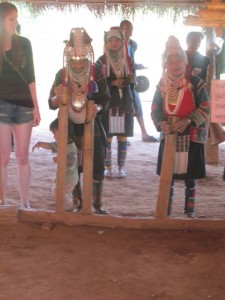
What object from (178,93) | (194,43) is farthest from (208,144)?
(178,93)

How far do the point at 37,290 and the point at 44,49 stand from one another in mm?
13531

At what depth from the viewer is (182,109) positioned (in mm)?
3926

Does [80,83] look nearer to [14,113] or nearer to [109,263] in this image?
[14,113]

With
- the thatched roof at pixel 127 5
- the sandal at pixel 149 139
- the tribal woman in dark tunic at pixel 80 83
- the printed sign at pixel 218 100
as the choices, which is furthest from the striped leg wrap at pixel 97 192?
the sandal at pixel 149 139

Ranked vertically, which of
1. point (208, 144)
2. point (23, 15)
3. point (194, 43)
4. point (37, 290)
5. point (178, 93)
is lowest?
point (37, 290)

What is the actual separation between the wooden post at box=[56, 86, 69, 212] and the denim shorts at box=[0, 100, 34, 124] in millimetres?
362

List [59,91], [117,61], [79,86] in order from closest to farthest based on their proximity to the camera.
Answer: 1. [59,91]
2. [79,86]
3. [117,61]

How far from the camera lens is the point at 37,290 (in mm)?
2953

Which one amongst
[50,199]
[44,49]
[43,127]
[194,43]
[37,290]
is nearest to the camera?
[37,290]

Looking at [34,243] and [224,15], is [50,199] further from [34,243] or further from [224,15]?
[224,15]

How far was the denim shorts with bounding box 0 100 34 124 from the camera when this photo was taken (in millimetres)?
3975

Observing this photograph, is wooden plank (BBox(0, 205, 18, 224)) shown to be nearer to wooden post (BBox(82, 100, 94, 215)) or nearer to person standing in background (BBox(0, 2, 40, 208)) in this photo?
person standing in background (BBox(0, 2, 40, 208))

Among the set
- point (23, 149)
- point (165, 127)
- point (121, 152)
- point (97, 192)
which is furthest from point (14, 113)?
point (121, 152)

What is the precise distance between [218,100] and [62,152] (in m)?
1.28
